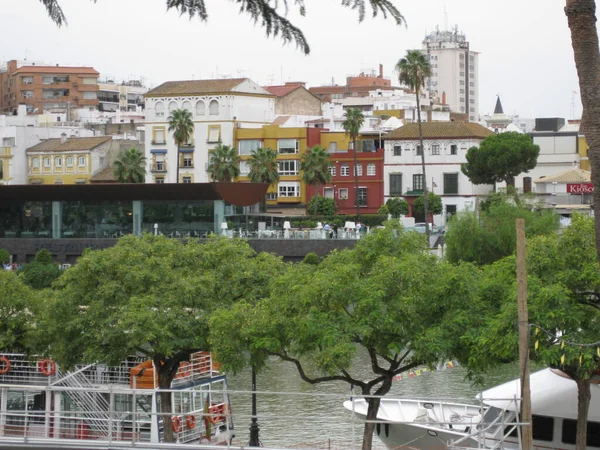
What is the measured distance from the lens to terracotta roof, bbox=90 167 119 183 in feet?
302

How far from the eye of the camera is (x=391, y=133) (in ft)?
285

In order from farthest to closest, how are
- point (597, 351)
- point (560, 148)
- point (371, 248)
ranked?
point (560, 148) → point (371, 248) → point (597, 351)

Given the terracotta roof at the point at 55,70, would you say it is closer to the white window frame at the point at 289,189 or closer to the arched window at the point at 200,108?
the arched window at the point at 200,108

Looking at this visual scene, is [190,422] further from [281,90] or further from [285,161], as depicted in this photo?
[281,90]

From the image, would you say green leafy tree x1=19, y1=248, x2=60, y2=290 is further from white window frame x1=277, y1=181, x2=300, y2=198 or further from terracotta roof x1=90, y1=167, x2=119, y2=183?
terracotta roof x1=90, y1=167, x2=119, y2=183

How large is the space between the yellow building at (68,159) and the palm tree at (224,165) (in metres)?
12.9

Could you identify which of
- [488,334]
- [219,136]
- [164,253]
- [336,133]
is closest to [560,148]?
[336,133]

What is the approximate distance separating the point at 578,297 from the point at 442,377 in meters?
15.7

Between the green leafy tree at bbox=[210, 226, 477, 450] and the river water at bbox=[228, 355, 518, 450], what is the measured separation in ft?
6.93

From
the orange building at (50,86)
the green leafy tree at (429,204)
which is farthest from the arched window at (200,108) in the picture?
the orange building at (50,86)

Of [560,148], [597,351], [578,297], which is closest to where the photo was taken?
[597,351]

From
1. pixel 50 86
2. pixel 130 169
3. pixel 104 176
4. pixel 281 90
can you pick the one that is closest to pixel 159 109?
pixel 104 176

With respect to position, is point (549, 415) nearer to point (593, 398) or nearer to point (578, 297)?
point (593, 398)

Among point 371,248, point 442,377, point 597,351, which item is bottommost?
point 442,377
